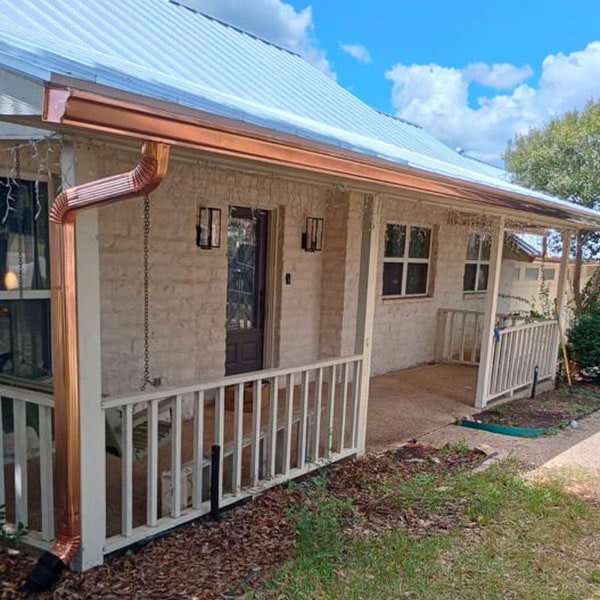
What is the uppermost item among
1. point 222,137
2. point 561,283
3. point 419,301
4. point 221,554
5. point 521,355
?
point 222,137

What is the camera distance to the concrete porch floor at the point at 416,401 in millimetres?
5395

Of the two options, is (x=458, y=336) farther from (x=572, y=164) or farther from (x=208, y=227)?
(x=208, y=227)

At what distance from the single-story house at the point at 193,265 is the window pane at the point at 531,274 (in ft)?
11.2

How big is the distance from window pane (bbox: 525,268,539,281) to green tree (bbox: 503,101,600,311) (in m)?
1.05

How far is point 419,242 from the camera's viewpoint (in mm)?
8320

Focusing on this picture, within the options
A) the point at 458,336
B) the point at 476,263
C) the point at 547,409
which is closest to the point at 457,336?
the point at 458,336

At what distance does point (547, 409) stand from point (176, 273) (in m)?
4.70

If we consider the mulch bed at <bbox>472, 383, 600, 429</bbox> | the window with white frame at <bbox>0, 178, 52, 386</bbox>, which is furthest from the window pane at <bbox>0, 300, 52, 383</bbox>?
the mulch bed at <bbox>472, 383, 600, 429</bbox>

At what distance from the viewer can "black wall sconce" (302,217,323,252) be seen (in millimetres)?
6293

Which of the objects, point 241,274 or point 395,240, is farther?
point 395,240

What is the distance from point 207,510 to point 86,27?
3.92m

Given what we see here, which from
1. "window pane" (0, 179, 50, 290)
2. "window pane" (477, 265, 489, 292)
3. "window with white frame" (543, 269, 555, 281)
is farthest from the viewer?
"window with white frame" (543, 269, 555, 281)

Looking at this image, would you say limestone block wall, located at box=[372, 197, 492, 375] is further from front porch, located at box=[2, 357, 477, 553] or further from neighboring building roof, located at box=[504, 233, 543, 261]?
front porch, located at box=[2, 357, 477, 553]

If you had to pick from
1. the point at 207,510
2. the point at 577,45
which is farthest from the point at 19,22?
the point at 577,45
